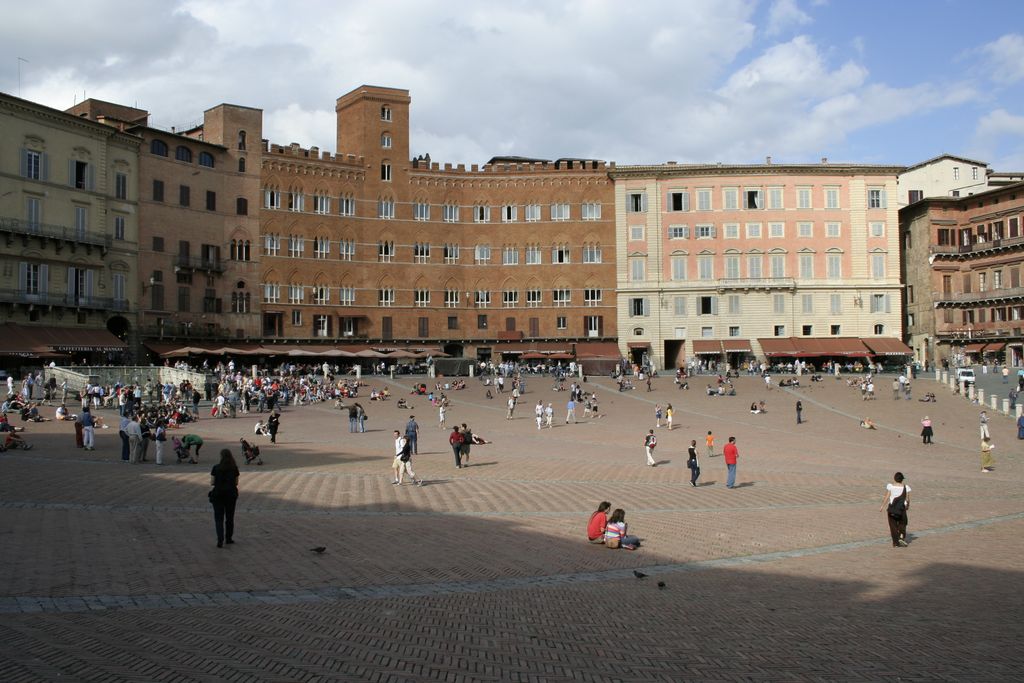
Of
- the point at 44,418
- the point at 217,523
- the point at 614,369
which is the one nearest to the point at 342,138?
the point at 614,369

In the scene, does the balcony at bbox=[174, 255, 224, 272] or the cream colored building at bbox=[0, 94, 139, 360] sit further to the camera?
the balcony at bbox=[174, 255, 224, 272]

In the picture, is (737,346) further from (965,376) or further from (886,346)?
(965,376)

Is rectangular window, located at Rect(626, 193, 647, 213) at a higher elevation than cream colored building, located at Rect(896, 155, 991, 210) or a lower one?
lower

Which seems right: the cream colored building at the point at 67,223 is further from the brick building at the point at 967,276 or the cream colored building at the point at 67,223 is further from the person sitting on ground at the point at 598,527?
the brick building at the point at 967,276

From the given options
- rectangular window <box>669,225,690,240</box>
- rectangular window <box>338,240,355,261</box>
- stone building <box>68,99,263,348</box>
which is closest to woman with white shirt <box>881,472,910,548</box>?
stone building <box>68,99,263,348</box>

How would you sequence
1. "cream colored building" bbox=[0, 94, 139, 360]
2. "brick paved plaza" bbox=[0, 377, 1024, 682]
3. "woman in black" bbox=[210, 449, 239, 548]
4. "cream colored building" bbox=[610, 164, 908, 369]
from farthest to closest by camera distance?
"cream colored building" bbox=[610, 164, 908, 369] → "cream colored building" bbox=[0, 94, 139, 360] → "woman in black" bbox=[210, 449, 239, 548] → "brick paved plaza" bbox=[0, 377, 1024, 682]

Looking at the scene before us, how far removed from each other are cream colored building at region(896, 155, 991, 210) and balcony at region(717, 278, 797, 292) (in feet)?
52.2

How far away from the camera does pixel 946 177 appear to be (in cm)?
8438

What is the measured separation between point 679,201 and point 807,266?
43.0ft

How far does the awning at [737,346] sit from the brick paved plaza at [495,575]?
47.6 meters

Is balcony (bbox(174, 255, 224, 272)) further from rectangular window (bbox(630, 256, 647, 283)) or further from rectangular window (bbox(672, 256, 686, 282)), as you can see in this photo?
rectangular window (bbox(672, 256, 686, 282))

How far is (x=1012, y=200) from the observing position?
72.2 meters

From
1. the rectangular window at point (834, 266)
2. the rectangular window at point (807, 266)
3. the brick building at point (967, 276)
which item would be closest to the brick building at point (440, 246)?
the rectangular window at point (807, 266)

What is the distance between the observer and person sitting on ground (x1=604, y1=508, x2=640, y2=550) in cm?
1645
